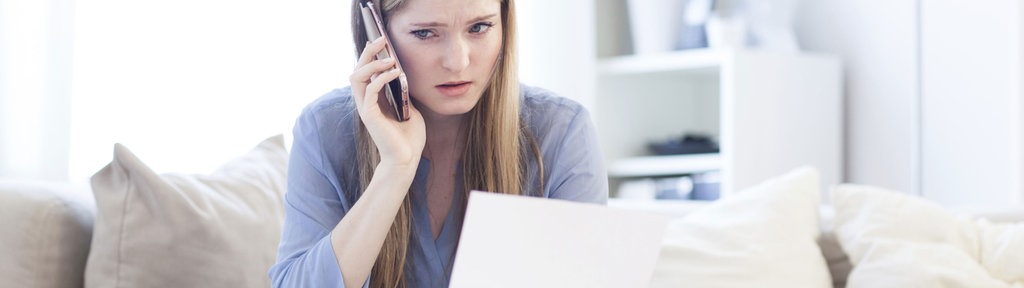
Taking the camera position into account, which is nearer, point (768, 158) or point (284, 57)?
point (284, 57)

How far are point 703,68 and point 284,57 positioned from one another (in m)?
1.33

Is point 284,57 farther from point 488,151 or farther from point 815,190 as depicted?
point 488,151

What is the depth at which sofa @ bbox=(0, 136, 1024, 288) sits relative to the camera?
158 cm

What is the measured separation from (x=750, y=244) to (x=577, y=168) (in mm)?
505

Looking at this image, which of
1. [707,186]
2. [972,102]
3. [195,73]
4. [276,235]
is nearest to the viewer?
[276,235]

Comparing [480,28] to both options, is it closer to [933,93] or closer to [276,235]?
[276,235]

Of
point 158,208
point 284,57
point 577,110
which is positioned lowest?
point 158,208

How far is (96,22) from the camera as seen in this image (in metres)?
2.75

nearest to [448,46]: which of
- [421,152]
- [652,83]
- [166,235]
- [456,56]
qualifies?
[456,56]

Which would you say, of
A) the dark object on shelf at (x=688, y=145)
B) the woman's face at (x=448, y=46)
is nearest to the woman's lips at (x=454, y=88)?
the woman's face at (x=448, y=46)

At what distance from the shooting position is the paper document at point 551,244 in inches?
36.7

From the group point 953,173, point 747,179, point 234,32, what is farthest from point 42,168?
point 953,173

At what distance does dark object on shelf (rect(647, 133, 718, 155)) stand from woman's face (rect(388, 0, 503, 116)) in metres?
2.48

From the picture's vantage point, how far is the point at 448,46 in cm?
132
